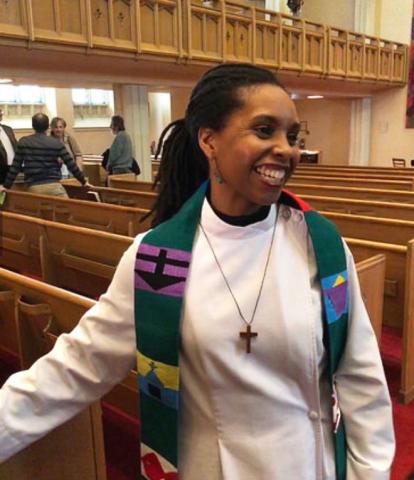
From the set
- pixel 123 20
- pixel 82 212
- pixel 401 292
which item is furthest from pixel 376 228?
pixel 123 20

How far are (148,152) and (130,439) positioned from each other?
282 inches

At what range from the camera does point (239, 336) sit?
993 mm

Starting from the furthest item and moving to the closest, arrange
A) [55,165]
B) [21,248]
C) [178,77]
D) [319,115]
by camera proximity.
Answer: [319,115], [178,77], [55,165], [21,248]

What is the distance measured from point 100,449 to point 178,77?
25.7ft

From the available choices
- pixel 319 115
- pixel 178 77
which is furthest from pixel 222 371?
pixel 319 115

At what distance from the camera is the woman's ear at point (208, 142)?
1056 mm

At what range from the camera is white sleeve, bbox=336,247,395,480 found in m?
1.09

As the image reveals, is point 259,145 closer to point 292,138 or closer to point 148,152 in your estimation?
point 292,138

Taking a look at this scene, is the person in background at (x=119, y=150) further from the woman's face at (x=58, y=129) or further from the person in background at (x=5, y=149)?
the person in background at (x=5, y=149)

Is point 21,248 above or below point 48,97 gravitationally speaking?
below

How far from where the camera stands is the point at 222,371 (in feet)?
3.29

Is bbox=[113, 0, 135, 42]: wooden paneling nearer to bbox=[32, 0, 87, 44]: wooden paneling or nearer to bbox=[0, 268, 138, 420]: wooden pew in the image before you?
bbox=[32, 0, 87, 44]: wooden paneling

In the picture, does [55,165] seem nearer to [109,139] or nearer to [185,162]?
[185,162]

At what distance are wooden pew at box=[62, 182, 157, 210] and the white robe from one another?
173 inches
